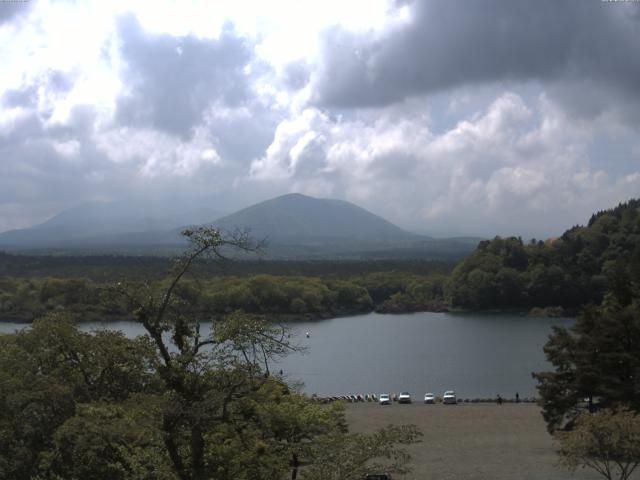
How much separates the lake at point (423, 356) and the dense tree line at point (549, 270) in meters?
5.43

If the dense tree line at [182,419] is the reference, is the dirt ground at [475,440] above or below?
below

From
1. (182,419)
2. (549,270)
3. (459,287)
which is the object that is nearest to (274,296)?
(459,287)

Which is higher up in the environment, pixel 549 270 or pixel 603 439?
pixel 549 270

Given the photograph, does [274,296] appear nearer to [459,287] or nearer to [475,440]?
[459,287]

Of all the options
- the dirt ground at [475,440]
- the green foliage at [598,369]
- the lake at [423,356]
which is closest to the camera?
the dirt ground at [475,440]

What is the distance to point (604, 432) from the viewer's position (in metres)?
10.7

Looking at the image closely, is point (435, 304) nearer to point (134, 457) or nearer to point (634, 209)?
point (634, 209)

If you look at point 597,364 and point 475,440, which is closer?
point 597,364

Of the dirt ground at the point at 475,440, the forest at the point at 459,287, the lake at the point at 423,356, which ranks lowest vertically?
the lake at the point at 423,356

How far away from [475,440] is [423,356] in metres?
18.4

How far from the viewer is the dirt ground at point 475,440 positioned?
46.9 ft

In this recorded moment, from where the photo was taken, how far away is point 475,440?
17.4m

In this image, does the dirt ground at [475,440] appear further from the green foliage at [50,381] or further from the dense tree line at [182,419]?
the dense tree line at [182,419]

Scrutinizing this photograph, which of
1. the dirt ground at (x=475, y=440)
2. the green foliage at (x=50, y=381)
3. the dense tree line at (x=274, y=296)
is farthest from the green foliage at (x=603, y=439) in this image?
the dense tree line at (x=274, y=296)
